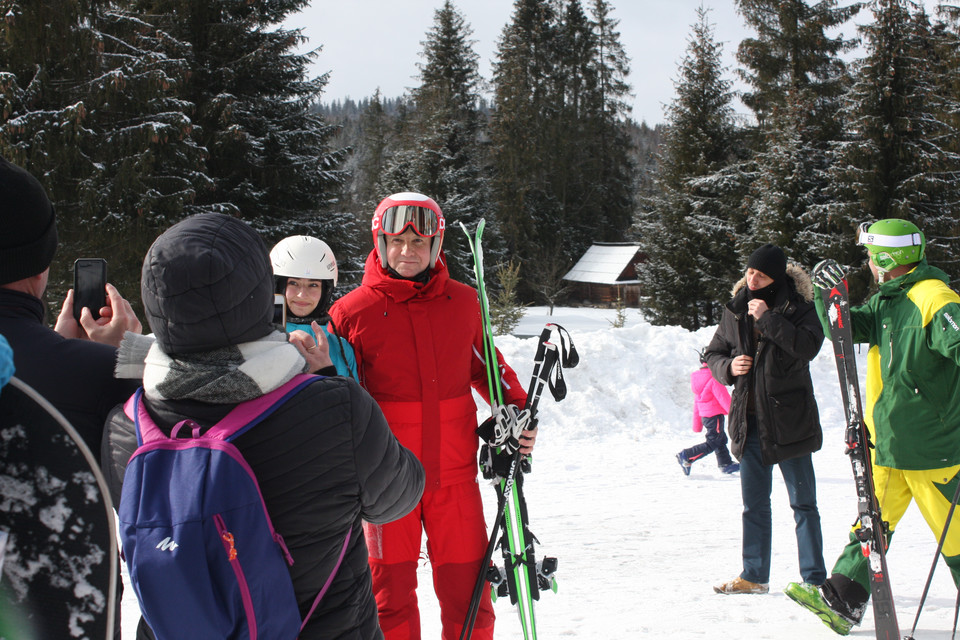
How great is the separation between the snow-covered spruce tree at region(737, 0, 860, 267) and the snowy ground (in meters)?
9.77

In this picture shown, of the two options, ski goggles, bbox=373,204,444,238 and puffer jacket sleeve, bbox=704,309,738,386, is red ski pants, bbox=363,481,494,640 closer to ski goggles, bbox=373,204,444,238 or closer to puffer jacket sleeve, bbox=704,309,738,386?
ski goggles, bbox=373,204,444,238

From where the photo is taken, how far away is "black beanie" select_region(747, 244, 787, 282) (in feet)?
13.4

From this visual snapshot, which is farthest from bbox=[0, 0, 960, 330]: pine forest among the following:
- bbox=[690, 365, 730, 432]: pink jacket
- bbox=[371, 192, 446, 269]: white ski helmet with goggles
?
bbox=[371, 192, 446, 269]: white ski helmet with goggles

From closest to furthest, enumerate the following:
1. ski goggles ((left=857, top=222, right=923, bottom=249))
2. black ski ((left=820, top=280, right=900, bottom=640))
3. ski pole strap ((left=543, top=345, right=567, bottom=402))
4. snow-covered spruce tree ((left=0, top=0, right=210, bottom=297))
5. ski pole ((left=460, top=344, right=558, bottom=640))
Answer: ski pole ((left=460, top=344, right=558, bottom=640)) → ski pole strap ((left=543, top=345, right=567, bottom=402)) → black ski ((left=820, top=280, right=900, bottom=640)) → ski goggles ((left=857, top=222, right=923, bottom=249)) → snow-covered spruce tree ((left=0, top=0, right=210, bottom=297))

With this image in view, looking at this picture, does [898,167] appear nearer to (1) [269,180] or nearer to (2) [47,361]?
(1) [269,180]

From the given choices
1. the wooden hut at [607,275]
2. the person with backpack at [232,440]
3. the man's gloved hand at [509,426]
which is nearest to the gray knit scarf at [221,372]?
the person with backpack at [232,440]

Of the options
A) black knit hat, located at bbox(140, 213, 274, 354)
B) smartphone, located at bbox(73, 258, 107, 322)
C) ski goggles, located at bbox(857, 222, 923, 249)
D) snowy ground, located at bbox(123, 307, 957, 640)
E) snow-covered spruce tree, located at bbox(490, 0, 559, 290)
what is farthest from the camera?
snow-covered spruce tree, located at bbox(490, 0, 559, 290)

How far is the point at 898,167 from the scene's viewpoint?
1773 cm

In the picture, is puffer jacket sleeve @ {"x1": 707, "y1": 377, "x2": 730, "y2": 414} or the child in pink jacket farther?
puffer jacket sleeve @ {"x1": 707, "y1": 377, "x2": 730, "y2": 414}

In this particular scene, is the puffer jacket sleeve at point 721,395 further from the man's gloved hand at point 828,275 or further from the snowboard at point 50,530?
the snowboard at point 50,530

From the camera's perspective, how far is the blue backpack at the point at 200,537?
4.22ft

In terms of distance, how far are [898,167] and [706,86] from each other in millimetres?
9731

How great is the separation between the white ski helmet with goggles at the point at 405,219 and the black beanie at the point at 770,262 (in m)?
2.12

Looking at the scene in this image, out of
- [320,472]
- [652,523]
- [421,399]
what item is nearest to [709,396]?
[652,523]
